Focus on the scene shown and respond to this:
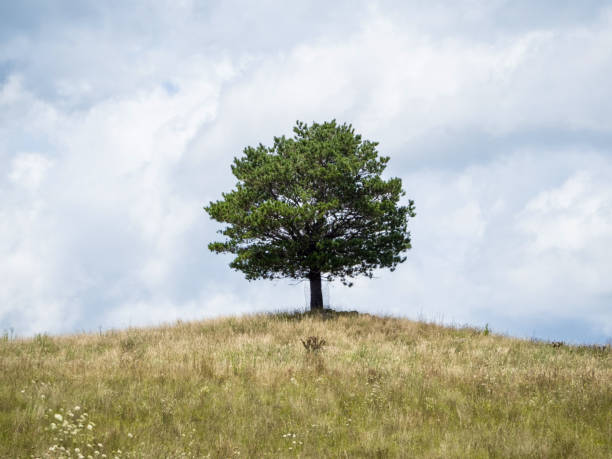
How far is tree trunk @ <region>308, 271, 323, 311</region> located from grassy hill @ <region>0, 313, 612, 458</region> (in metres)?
6.74

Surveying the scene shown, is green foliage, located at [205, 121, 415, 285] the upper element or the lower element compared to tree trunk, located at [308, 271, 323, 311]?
upper

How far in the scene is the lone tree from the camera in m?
21.4

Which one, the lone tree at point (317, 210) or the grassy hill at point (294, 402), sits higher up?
the lone tree at point (317, 210)

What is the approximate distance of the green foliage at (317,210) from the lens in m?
21.4

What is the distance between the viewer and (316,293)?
23.4 m

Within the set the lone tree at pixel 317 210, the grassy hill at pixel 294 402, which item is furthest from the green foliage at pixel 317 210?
the grassy hill at pixel 294 402

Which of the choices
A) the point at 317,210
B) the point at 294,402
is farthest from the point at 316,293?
the point at 294,402

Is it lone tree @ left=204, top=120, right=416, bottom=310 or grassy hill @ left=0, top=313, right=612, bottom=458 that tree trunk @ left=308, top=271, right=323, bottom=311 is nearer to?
lone tree @ left=204, top=120, right=416, bottom=310

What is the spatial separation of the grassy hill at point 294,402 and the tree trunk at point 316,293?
6744mm

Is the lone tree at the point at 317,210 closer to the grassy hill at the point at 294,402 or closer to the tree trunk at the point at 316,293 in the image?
the tree trunk at the point at 316,293

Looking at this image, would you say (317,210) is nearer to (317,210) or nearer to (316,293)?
(317,210)

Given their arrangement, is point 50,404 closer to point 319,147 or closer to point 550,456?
point 550,456

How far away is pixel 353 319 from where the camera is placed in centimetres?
2144

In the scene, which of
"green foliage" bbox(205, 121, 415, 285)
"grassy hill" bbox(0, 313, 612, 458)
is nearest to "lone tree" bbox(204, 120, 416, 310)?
"green foliage" bbox(205, 121, 415, 285)
